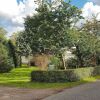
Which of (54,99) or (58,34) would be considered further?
(58,34)

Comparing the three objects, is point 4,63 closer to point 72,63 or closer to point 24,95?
point 72,63

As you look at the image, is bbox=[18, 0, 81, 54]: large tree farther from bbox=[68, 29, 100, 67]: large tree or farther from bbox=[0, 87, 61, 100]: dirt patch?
bbox=[0, 87, 61, 100]: dirt patch

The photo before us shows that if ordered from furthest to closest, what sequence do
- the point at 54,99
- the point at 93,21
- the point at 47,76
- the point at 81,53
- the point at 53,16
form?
the point at 93,21, the point at 81,53, the point at 53,16, the point at 47,76, the point at 54,99

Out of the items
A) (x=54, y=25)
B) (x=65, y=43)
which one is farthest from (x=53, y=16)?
(x=65, y=43)

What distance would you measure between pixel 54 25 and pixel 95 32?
14145 mm

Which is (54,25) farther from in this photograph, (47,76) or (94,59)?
(94,59)

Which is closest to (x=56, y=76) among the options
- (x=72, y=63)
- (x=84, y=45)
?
(x=84, y=45)

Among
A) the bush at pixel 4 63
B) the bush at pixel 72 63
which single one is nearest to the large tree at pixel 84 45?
the bush at pixel 72 63

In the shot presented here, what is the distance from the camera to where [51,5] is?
35688 millimetres

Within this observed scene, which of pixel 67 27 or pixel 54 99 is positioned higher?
pixel 67 27

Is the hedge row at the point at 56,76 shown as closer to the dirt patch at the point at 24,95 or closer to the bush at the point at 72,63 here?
the dirt patch at the point at 24,95

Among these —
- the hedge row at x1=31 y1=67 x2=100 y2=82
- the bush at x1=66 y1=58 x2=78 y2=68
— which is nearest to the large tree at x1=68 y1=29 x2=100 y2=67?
the bush at x1=66 y1=58 x2=78 y2=68

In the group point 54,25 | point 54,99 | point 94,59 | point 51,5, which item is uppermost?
point 51,5

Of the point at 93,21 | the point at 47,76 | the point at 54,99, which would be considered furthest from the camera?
the point at 93,21
